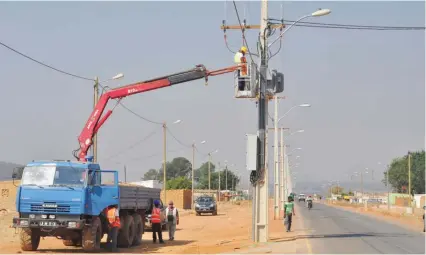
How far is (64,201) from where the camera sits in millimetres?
20312

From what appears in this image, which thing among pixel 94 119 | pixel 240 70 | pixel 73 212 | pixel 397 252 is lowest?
pixel 397 252

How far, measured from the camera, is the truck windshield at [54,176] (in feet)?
67.7

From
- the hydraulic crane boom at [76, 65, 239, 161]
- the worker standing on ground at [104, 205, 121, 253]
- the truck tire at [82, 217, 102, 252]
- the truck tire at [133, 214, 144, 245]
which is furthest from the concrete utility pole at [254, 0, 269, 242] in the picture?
the truck tire at [82, 217, 102, 252]

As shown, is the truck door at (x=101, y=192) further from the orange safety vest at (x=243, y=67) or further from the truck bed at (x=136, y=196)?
the orange safety vest at (x=243, y=67)

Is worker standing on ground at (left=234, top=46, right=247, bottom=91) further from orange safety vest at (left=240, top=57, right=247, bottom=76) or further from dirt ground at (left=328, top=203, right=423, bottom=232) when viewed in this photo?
dirt ground at (left=328, top=203, right=423, bottom=232)

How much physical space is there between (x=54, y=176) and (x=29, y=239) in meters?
2.21

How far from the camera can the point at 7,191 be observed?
55531mm

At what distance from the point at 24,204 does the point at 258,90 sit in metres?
8.94

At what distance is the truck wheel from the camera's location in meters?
21.0

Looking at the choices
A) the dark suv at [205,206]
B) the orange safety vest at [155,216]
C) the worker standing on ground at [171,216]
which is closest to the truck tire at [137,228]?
the orange safety vest at [155,216]

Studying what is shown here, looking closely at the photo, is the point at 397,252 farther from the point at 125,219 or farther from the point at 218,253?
the point at 125,219

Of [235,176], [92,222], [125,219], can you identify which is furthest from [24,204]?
[235,176]

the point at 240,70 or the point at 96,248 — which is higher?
the point at 240,70

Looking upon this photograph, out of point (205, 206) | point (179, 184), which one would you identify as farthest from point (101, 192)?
point (179, 184)
